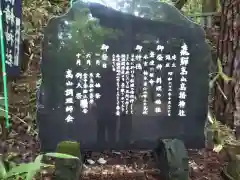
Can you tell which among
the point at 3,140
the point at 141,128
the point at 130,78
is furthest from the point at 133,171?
the point at 3,140

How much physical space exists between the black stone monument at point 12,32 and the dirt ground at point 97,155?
0.53 m

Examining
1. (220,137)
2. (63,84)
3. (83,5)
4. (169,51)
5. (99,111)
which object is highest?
(83,5)

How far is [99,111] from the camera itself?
8.19 feet

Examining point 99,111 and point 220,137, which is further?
point 220,137

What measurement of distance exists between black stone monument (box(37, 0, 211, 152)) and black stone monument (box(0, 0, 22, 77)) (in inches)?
14.1

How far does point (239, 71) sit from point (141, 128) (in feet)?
3.22

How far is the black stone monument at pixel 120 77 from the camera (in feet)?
8.00

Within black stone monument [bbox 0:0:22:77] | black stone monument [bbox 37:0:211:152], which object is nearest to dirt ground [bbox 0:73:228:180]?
black stone monument [bbox 37:0:211:152]

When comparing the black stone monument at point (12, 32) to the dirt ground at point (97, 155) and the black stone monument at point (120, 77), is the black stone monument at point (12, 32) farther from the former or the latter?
the dirt ground at point (97, 155)

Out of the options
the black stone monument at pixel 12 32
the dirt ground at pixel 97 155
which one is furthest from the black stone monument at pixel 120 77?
the black stone monument at pixel 12 32

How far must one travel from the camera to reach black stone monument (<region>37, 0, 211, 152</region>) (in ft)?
8.00

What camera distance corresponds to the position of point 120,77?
8.11ft

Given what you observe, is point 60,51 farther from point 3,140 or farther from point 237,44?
point 237,44

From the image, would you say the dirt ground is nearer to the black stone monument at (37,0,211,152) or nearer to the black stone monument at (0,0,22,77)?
the black stone monument at (37,0,211,152)
